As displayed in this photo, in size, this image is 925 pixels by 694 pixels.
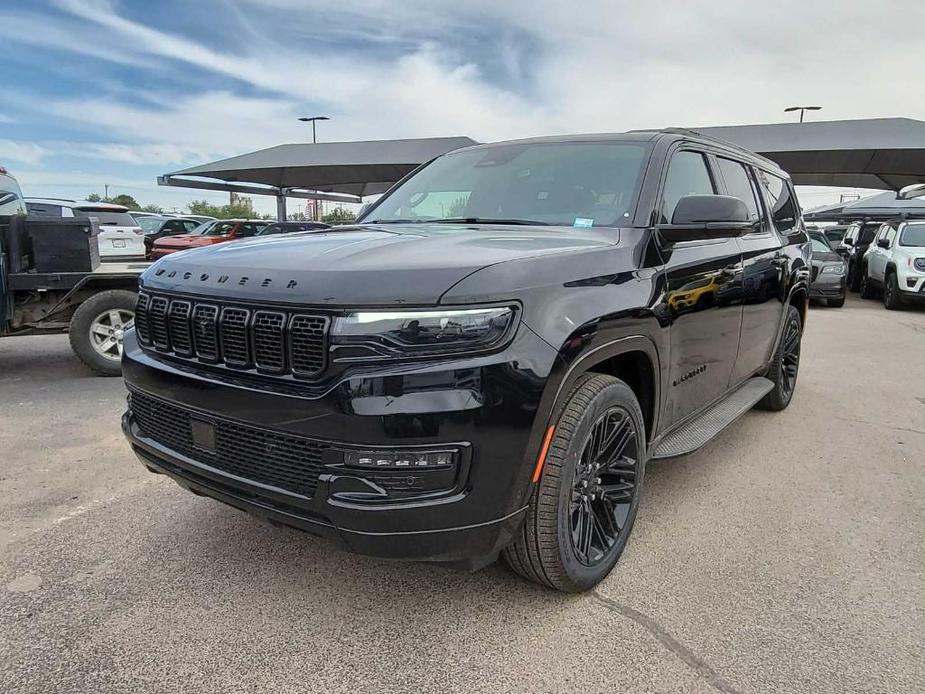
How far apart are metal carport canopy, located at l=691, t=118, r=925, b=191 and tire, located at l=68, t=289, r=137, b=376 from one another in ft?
51.1

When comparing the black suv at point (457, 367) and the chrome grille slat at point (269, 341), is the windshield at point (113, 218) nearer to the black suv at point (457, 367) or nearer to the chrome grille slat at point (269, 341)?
the black suv at point (457, 367)

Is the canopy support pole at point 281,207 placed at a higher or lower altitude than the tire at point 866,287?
higher

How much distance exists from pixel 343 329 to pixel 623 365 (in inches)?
51.9

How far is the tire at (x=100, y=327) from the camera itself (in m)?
5.99

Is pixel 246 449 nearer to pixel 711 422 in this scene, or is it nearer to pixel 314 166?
pixel 711 422

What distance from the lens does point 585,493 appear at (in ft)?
8.29

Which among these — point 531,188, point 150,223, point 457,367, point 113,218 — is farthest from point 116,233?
point 457,367

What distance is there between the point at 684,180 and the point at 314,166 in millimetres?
25059

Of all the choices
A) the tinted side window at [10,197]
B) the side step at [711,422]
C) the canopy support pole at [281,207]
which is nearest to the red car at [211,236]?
A: the tinted side window at [10,197]

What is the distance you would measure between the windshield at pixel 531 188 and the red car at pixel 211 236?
15.1 m

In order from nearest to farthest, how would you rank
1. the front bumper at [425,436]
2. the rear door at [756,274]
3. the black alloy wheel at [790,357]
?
the front bumper at [425,436]
the rear door at [756,274]
the black alloy wheel at [790,357]

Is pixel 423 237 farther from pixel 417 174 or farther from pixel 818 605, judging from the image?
pixel 818 605

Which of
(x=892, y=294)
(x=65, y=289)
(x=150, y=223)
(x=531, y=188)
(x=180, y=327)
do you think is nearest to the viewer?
(x=180, y=327)

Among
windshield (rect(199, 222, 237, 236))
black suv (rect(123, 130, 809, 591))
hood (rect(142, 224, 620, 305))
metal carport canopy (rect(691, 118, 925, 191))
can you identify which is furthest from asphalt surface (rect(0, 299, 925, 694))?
metal carport canopy (rect(691, 118, 925, 191))
